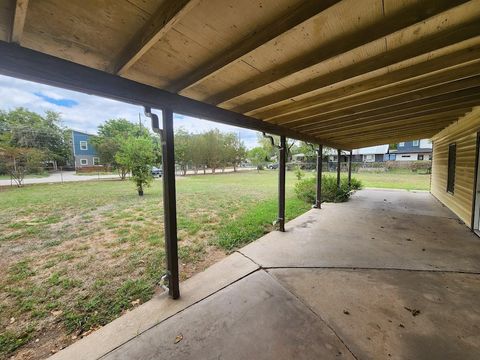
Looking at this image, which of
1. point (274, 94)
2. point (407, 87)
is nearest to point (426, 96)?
point (407, 87)

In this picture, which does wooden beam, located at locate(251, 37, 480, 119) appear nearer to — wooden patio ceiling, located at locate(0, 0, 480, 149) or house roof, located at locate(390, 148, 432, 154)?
wooden patio ceiling, located at locate(0, 0, 480, 149)

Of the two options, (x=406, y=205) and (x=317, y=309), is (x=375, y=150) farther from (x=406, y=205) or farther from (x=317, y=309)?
(x=317, y=309)

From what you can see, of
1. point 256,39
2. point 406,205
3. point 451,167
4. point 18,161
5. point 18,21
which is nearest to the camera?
point 18,21

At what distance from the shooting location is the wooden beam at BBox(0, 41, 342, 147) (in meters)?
1.25

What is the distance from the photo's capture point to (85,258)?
11.0 feet

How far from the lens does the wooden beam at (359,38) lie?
1211 millimetres

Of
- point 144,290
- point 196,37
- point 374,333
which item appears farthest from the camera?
point 144,290

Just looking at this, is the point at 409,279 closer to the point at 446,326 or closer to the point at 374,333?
the point at 446,326

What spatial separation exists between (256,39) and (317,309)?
8.12ft

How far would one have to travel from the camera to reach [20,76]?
4.37 feet

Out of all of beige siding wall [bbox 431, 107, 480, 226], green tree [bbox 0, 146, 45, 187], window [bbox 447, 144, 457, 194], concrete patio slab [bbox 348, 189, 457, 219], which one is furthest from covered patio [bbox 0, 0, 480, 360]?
green tree [bbox 0, 146, 45, 187]

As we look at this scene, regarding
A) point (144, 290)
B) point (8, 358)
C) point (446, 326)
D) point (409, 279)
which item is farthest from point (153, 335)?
point (409, 279)

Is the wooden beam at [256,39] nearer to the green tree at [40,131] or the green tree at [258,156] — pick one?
the green tree at [40,131]

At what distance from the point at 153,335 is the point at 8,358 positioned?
3.72 feet
